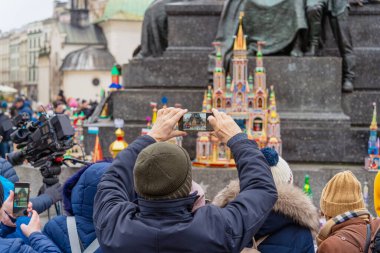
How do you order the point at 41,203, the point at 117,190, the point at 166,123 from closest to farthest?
the point at 117,190 < the point at 166,123 < the point at 41,203

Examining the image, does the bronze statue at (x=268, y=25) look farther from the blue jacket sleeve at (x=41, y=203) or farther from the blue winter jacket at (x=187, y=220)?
the blue winter jacket at (x=187, y=220)

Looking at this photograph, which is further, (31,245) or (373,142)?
(373,142)

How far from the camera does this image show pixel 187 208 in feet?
9.61

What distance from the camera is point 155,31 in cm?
1150

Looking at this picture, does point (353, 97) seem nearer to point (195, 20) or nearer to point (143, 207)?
point (195, 20)

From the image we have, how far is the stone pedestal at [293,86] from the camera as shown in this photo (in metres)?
9.59

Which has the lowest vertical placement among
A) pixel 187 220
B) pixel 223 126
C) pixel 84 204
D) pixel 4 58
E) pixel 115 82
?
pixel 84 204

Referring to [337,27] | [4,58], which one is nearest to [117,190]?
[337,27]

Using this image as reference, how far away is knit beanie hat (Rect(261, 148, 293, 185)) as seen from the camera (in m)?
3.78

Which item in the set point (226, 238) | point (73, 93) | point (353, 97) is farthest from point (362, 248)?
point (73, 93)

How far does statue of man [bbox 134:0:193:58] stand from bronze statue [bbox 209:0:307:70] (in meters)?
1.32

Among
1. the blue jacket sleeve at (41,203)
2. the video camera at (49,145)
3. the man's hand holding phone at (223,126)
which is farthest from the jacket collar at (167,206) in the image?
the video camera at (49,145)

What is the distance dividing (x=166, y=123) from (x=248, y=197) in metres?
0.53

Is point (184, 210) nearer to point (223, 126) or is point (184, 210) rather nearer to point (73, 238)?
point (223, 126)
